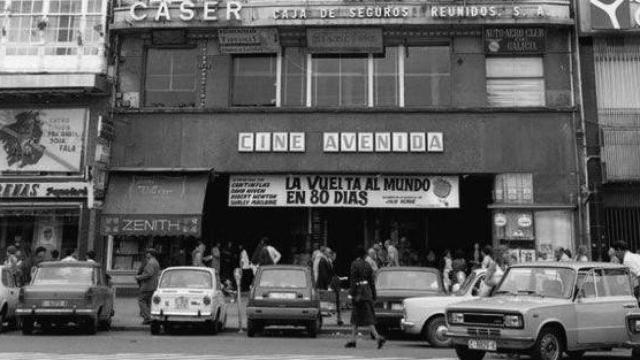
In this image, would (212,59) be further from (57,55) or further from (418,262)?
(418,262)

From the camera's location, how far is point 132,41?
76.2 feet

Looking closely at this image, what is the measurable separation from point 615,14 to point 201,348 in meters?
17.2

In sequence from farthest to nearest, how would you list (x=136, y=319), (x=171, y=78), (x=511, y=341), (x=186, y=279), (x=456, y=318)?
(x=171, y=78)
(x=136, y=319)
(x=186, y=279)
(x=456, y=318)
(x=511, y=341)

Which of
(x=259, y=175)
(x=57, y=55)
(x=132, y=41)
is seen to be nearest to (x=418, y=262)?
(x=259, y=175)

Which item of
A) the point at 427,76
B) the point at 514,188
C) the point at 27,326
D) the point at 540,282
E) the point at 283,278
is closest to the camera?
the point at 540,282

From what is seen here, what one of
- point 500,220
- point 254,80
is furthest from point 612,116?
point 254,80

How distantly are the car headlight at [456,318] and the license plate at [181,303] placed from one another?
6726 mm

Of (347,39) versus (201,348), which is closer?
(201,348)

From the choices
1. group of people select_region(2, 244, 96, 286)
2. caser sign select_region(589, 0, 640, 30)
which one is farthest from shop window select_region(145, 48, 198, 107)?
caser sign select_region(589, 0, 640, 30)

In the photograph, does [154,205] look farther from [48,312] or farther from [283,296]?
[283,296]

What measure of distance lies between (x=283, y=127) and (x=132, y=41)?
6260 mm

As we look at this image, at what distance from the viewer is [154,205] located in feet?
70.4

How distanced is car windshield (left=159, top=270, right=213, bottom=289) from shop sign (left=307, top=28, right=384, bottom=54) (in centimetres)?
986

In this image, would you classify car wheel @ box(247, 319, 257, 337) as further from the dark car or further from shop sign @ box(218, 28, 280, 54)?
shop sign @ box(218, 28, 280, 54)
